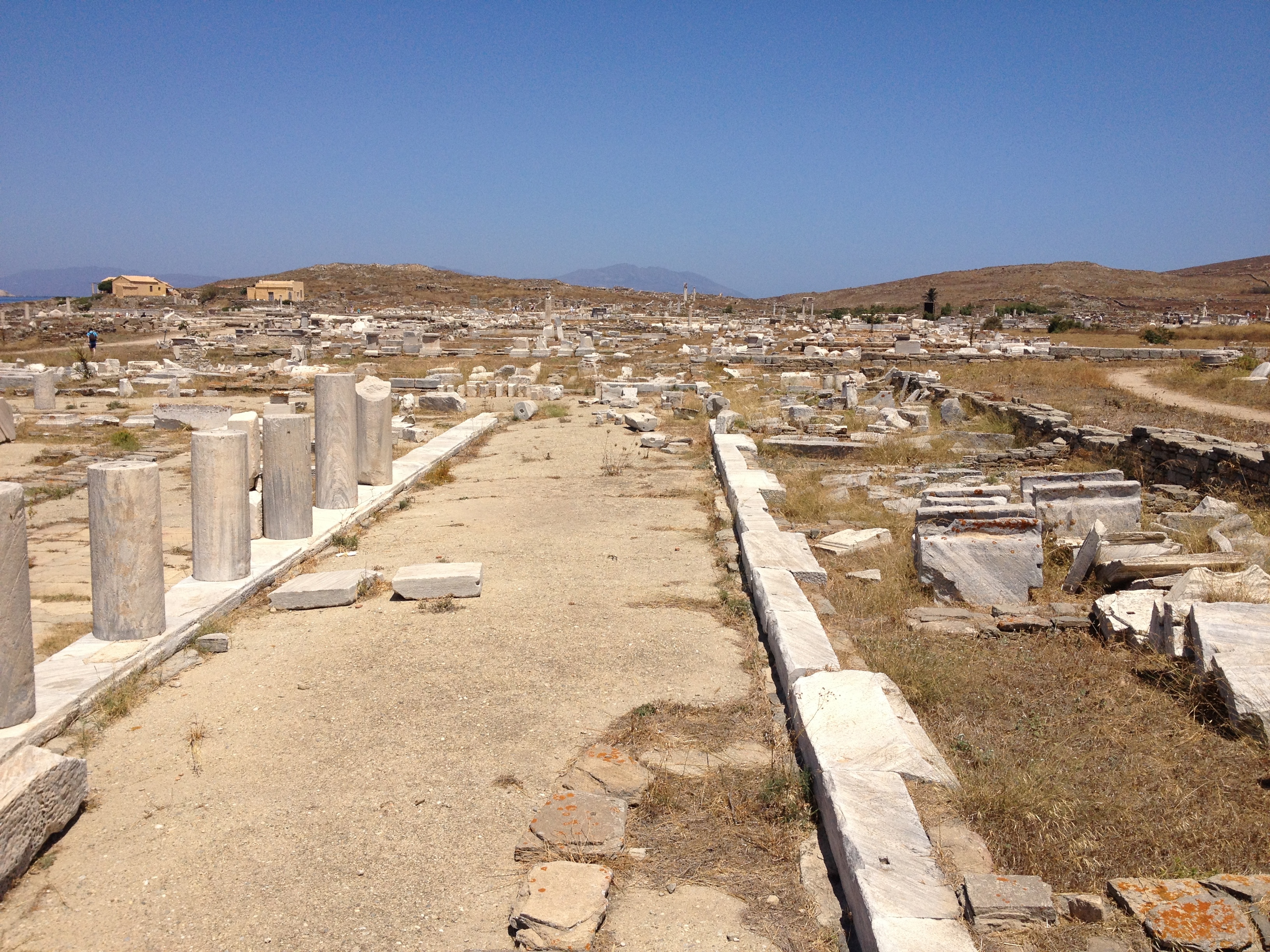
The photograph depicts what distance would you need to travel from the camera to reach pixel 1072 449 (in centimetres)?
1284

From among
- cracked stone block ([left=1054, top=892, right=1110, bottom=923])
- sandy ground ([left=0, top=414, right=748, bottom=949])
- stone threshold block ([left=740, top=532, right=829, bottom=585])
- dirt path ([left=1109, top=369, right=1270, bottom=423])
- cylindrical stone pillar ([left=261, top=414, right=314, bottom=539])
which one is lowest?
sandy ground ([left=0, top=414, right=748, bottom=949])

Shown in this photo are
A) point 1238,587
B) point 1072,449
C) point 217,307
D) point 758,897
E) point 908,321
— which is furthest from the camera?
point 217,307

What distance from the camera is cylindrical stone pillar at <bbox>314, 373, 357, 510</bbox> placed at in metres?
9.14

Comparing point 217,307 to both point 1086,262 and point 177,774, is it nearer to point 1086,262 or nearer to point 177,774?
point 177,774

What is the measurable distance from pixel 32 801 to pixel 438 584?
339 cm

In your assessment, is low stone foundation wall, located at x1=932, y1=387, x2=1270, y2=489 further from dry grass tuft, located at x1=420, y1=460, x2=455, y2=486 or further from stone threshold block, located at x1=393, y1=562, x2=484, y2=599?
dry grass tuft, located at x1=420, y1=460, x2=455, y2=486

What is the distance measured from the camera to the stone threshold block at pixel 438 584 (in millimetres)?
6734

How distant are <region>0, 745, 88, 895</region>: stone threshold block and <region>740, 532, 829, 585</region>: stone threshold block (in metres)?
4.45

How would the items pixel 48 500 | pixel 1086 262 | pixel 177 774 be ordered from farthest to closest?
1. pixel 1086 262
2. pixel 48 500
3. pixel 177 774

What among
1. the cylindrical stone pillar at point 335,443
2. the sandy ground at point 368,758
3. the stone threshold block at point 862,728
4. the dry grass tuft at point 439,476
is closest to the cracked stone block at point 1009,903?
the stone threshold block at point 862,728

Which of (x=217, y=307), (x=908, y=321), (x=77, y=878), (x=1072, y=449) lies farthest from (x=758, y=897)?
(x=217, y=307)

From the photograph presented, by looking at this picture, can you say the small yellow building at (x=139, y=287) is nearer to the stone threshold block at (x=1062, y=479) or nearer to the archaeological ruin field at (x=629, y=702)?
the archaeological ruin field at (x=629, y=702)

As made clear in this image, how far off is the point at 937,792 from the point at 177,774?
131 inches

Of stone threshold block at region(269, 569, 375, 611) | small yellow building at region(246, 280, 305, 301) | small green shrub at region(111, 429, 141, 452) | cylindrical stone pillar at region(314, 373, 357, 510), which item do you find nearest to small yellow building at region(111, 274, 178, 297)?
small yellow building at region(246, 280, 305, 301)
